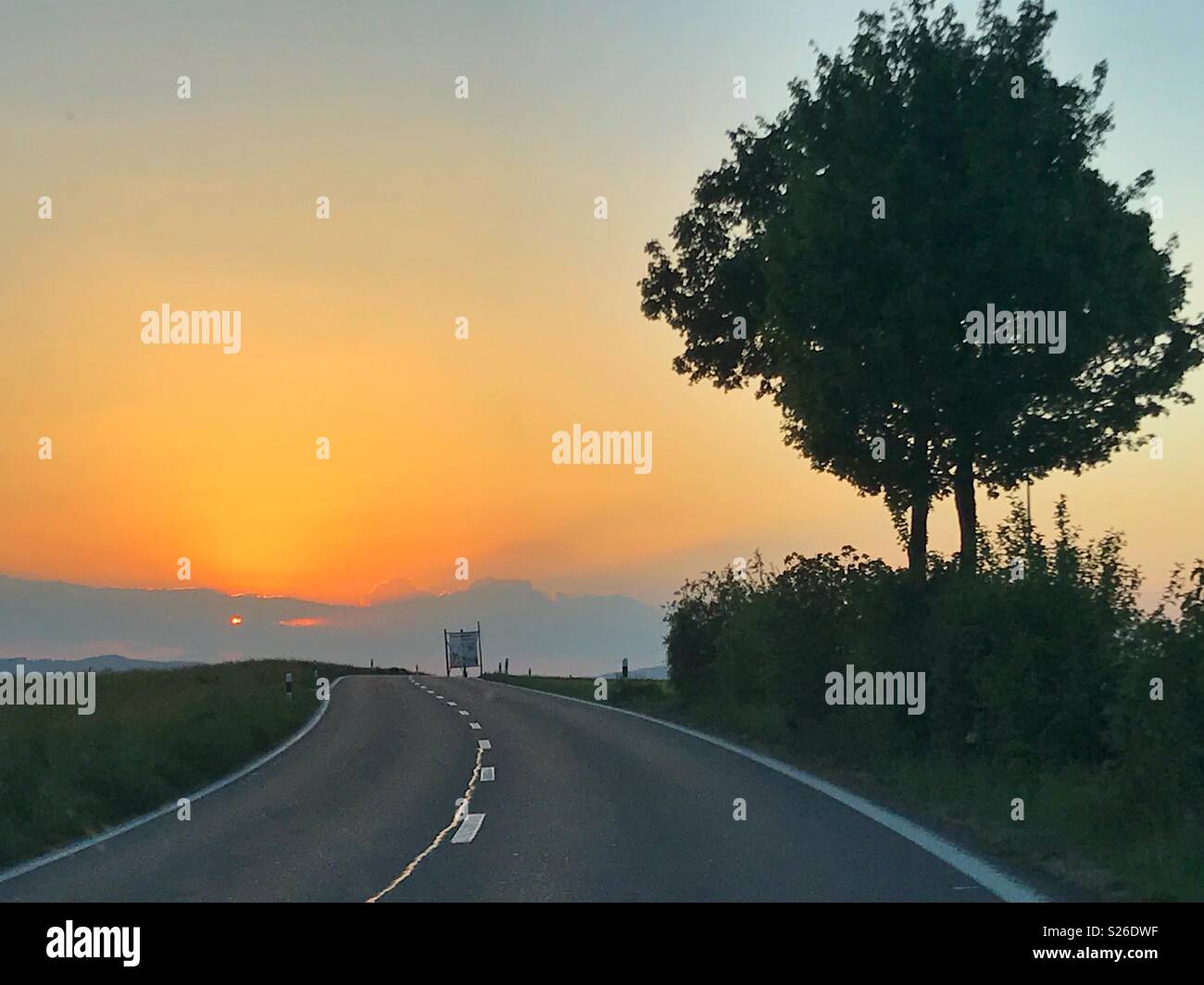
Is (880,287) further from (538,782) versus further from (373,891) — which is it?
(373,891)

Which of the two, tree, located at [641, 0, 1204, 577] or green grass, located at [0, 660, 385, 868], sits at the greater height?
tree, located at [641, 0, 1204, 577]

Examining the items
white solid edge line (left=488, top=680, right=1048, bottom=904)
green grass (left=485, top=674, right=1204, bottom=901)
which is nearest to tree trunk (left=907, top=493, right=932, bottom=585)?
green grass (left=485, top=674, right=1204, bottom=901)

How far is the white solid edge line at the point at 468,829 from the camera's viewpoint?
13.0 metres

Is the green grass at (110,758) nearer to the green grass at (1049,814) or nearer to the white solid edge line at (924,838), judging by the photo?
the white solid edge line at (924,838)

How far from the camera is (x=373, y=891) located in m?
10.4

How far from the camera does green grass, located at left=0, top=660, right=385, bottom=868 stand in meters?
15.0

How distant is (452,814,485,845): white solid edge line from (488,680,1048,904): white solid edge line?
164 inches

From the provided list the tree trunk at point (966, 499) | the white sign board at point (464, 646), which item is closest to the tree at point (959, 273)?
the tree trunk at point (966, 499)
